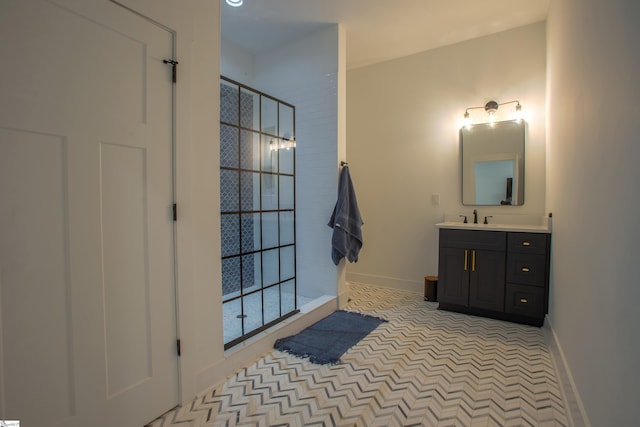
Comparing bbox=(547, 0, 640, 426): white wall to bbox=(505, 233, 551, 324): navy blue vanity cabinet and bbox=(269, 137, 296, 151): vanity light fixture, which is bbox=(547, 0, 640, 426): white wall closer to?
bbox=(505, 233, 551, 324): navy blue vanity cabinet

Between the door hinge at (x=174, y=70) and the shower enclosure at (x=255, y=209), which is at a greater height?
the door hinge at (x=174, y=70)

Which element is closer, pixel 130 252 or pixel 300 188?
pixel 130 252

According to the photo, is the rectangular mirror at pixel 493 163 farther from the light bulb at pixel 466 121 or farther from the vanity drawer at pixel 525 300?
the vanity drawer at pixel 525 300

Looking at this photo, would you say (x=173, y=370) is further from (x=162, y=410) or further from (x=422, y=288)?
(x=422, y=288)

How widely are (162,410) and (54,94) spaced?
1.46 m

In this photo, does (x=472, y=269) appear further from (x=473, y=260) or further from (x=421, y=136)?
(x=421, y=136)

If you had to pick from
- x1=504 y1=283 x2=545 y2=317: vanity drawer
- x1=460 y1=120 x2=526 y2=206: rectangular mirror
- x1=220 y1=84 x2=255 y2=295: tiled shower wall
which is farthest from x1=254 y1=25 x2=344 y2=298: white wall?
x1=504 y1=283 x2=545 y2=317: vanity drawer

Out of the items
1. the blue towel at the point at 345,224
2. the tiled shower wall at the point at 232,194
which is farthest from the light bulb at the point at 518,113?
the tiled shower wall at the point at 232,194

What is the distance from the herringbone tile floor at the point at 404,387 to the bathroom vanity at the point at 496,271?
26 centimetres

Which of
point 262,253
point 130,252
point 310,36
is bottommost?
point 262,253

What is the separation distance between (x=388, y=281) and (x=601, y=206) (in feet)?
8.79

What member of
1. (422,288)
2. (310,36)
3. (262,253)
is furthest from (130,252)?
(422,288)

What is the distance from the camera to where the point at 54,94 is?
1163 mm

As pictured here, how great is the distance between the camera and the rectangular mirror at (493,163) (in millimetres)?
3037
